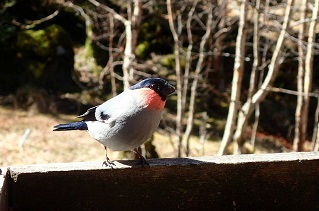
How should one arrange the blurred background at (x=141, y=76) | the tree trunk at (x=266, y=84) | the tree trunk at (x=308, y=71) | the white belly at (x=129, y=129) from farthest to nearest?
the blurred background at (x=141, y=76)
the tree trunk at (x=308, y=71)
the tree trunk at (x=266, y=84)
the white belly at (x=129, y=129)

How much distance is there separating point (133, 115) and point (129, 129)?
0.18 ft

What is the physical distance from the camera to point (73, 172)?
1381 mm

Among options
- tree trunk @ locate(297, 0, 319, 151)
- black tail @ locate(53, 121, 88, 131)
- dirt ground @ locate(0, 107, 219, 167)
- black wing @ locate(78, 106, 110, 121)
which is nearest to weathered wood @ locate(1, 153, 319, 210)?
black wing @ locate(78, 106, 110, 121)

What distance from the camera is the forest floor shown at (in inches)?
217

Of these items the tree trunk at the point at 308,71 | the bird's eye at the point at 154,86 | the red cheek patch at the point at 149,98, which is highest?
the bird's eye at the point at 154,86

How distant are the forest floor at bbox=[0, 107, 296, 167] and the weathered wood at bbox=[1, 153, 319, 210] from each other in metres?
3.50

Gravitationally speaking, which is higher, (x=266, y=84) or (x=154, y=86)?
(x=154, y=86)

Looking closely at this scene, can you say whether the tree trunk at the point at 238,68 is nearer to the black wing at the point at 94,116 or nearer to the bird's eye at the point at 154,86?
the black wing at the point at 94,116

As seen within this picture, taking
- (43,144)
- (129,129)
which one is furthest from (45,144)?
(129,129)

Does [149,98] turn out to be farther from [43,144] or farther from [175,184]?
[43,144]

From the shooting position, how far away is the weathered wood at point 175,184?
4.53 feet

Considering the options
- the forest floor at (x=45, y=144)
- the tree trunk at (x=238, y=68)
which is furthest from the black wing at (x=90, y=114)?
the forest floor at (x=45, y=144)

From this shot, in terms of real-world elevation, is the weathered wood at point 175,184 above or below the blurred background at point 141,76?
above

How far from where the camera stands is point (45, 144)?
6.00 meters
